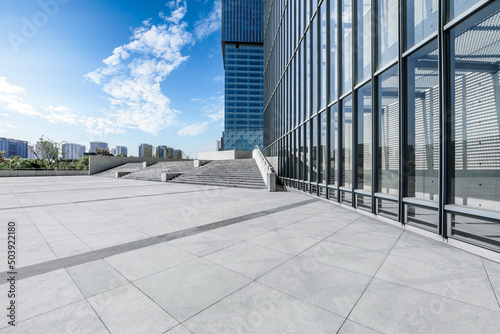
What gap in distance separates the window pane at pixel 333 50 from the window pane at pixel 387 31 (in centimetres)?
298

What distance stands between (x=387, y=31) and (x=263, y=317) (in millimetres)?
9062

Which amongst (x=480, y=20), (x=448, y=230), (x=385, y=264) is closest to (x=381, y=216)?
(x=448, y=230)

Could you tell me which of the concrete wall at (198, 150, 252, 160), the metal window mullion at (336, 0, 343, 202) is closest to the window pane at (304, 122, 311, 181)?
the metal window mullion at (336, 0, 343, 202)

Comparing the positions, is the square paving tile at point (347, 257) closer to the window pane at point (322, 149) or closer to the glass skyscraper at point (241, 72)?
the window pane at point (322, 149)

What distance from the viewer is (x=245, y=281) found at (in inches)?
133

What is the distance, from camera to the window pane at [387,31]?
7242mm

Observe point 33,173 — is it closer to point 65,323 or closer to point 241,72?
point 65,323

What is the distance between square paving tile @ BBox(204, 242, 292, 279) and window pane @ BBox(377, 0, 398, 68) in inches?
279

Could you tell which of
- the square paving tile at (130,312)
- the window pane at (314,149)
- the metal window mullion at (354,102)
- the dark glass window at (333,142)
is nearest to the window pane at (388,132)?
the metal window mullion at (354,102)

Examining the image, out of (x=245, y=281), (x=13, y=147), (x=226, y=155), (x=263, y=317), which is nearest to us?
(x=263, y=317)

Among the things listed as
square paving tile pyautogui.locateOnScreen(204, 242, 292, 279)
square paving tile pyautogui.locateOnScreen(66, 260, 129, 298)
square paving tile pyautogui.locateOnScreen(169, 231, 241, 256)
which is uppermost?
square paving tile pyautogui.locateOnScreen(66, 260, 129, 298)

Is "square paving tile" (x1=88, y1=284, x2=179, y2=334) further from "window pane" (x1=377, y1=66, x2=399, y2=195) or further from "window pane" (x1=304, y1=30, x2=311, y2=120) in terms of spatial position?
"window pane" (x1=304, y1=30, x2=311, y2=120)

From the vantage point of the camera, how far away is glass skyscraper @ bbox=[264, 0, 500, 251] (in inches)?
197

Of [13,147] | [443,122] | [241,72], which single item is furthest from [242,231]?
[13,147]
